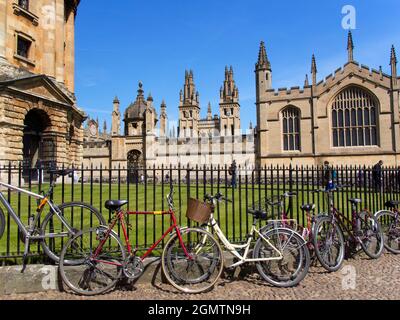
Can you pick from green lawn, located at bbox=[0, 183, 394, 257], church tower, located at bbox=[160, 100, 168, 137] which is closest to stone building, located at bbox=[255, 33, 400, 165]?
church tower, located at bbox=[160, 100, 168, 137]

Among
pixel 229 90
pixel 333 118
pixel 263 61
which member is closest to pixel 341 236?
pixel 333 118

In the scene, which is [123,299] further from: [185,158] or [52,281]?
[185,158]

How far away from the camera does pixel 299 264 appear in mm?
4691

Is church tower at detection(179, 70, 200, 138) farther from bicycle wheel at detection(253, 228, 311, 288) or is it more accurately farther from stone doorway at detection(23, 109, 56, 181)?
bicycle wheel at detection(253, 228, 311, 288)

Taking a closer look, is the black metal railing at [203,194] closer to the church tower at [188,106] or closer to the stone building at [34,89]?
the stone building at [34,89]

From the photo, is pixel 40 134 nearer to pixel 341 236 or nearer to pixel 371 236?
pixel 341 236

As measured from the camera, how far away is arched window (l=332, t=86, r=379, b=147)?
32.3 meters

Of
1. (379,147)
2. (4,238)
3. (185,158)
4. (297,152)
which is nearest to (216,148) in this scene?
(185,158)

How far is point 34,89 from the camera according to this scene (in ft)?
57.0

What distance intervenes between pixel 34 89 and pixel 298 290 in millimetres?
17629

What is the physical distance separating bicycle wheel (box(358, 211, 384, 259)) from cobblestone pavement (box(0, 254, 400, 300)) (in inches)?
33.4

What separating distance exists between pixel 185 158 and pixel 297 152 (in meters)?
12.6
